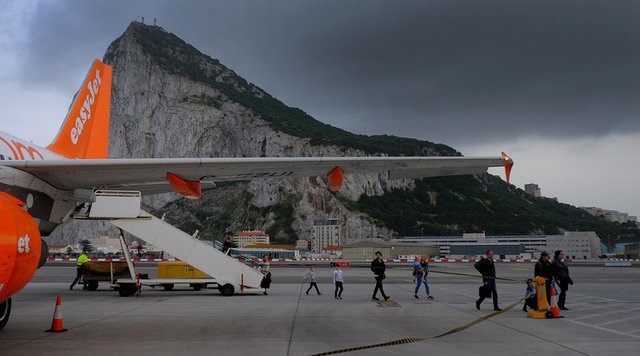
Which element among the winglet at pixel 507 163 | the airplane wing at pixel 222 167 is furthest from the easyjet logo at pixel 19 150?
the winglet at pixel 507 163

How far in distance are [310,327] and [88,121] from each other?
1048 cm

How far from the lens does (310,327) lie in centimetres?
1113

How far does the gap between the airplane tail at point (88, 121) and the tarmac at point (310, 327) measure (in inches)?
205

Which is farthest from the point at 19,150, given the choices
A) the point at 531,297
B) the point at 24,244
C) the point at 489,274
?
the point at 531,297

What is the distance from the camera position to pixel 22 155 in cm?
1052

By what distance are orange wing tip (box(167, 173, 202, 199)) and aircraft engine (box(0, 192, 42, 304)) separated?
3271 millimetres

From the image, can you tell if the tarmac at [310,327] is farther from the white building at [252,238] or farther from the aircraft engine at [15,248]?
the white building at [252,238]

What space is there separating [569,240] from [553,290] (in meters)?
185

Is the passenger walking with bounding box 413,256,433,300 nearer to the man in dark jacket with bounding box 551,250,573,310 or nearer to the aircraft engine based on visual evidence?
the man in dark jacket with bounding box 551,250,573,310

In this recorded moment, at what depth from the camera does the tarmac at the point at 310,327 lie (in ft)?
27.9

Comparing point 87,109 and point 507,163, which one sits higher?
point 87,109

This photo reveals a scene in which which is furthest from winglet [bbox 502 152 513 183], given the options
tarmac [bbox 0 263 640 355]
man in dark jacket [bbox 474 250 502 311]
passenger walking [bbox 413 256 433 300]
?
passenger walking [bbox 413 256 433 300]

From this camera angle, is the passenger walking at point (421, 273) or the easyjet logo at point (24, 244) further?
the passenger walking at point (421, 273)

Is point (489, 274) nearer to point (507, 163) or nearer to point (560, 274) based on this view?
point (560, 274)
